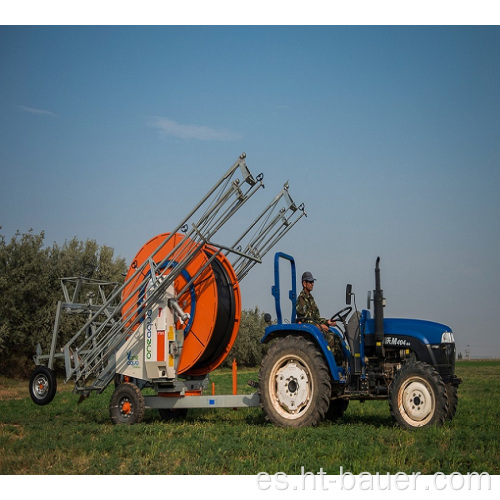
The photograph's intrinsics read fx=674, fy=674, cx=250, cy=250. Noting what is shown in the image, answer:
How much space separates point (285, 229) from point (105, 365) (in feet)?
15.6

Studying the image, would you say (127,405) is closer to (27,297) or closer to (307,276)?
(307,276)

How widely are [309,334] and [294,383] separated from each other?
89 cm

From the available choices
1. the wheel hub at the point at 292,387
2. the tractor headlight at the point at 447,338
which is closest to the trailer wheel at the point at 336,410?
the wheel hub at the point at 292,387

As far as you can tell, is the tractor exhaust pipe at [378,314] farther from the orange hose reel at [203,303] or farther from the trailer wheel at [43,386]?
the trailer wheel at [43,386]

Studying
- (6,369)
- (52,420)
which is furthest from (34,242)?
(52,420)

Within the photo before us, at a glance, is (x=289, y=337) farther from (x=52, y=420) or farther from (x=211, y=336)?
(x=52, y=420)

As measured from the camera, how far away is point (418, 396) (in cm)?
1048


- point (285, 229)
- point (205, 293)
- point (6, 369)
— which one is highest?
point (285, 229)

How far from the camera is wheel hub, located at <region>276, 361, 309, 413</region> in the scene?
1152cm

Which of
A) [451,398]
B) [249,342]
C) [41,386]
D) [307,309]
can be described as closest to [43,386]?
[41,386]

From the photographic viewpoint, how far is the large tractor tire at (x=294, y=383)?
1120cm

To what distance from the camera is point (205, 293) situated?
13.2m

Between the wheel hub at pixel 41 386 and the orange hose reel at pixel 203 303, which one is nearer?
the orange hose reel at pixel 203 303

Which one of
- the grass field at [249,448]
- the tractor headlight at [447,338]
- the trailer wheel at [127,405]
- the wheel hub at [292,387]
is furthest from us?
the trailer wheel at [127,405]
